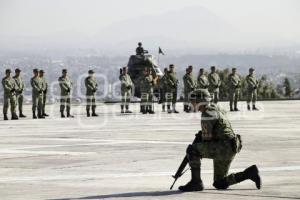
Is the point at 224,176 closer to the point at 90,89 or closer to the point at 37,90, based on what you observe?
the point at 37,90

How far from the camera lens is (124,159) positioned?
14297 mm

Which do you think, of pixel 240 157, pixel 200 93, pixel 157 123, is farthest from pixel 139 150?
pixel 157 123

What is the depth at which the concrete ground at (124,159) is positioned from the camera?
10.4 m

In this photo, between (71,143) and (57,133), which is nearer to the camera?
(71,143)

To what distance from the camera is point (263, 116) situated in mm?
27922

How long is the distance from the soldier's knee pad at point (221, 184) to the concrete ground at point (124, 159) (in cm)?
12

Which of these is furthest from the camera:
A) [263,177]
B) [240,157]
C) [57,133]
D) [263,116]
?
[263,116]

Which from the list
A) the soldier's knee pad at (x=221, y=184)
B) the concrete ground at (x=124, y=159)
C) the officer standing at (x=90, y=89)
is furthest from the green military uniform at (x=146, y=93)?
the soldier's knee pad at (x=221, y=184)

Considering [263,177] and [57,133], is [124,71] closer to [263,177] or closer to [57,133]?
[57,133]

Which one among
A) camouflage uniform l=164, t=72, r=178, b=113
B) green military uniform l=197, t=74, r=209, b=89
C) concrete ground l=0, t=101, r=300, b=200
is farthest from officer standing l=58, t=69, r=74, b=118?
green military uniform l=197, t=74, r=209, b=89

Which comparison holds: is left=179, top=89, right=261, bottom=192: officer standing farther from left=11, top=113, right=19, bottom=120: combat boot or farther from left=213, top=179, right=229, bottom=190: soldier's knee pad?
left=11, top=113, right=19, bottom=120: combat boot

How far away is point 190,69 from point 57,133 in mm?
10202

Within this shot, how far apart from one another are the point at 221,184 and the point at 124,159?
413 centimetres

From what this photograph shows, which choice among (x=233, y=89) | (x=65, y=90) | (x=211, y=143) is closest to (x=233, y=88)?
(x=233, y=89)
